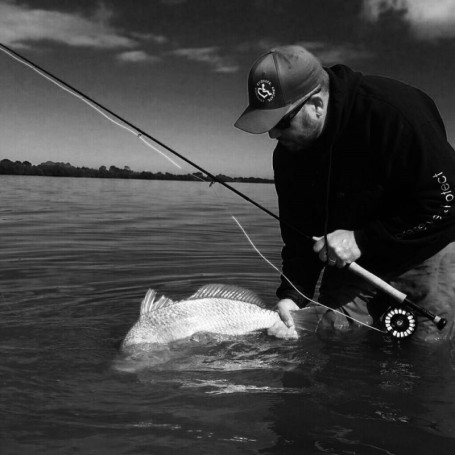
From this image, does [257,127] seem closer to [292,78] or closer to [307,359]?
[292,78]

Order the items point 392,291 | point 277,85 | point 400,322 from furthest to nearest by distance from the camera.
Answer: point 400,322 → point 392,291 → point 277,85

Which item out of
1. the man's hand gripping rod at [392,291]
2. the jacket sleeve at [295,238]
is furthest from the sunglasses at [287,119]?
the man's hand gripping rod at [392,291]

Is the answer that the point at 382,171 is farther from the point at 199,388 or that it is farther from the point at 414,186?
the point at 199,388

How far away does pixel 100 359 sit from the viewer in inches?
195

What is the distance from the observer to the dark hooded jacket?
4543 mm

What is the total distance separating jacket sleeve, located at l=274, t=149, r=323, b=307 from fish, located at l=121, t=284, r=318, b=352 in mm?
436

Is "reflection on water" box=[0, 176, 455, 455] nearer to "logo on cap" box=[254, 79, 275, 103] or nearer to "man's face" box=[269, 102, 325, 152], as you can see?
"man's face" box=[269, 102, 325, 152]

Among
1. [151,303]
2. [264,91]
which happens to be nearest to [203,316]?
[151,303]

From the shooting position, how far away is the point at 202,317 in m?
5.38

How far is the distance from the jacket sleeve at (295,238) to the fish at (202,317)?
44 centimetres

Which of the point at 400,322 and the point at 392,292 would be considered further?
the point at 400,322

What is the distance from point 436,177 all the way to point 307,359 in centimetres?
186

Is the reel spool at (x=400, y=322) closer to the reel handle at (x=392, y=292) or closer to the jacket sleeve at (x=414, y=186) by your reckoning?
the reel handle at (x=392, y=292)

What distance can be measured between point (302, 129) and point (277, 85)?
1.48 ft
